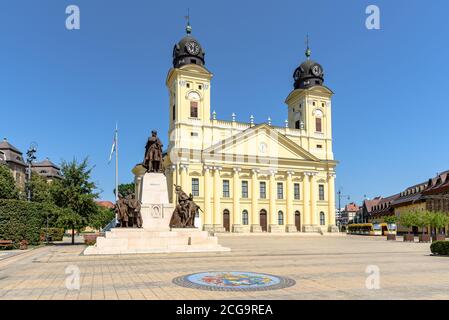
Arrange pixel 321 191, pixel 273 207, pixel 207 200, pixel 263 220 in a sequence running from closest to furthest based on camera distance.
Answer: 1. pixel 207 200
2. pixel 273 207
3. pixel 263 220
4. pixel 321 191

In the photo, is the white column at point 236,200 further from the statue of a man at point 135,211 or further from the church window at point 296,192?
the statue of a man at point 135,211

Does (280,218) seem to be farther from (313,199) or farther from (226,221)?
(226,221)

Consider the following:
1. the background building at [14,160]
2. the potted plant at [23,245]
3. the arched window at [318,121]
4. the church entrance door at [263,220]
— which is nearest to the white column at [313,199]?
the church entrance door at [263,220]

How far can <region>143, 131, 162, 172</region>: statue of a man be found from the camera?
2505 centimetres

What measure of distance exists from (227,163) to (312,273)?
46997 mm

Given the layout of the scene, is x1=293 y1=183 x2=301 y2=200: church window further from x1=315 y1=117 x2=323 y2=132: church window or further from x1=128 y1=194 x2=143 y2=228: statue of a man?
x1=128 y1=194 x2=143 y2=228: statue of a man

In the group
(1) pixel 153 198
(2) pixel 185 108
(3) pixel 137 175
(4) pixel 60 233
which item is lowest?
(4) pixel 60 233

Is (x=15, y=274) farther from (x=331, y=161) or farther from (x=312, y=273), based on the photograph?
(x=331, y=161)

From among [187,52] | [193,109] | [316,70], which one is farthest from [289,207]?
[187,52]

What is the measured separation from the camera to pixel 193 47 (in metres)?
62.1

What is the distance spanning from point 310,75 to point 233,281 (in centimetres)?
6328
